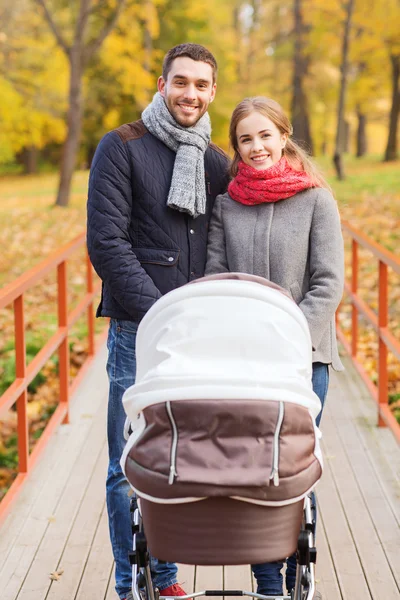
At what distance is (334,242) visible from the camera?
136 inches

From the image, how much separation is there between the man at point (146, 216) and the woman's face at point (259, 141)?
0.68 ft

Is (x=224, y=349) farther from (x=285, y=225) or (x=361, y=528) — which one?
(x=361, y=528)

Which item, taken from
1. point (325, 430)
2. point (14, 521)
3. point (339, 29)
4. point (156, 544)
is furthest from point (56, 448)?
point (339, 29)

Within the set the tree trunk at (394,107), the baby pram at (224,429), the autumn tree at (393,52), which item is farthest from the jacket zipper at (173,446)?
the tree trunk at (394,107)

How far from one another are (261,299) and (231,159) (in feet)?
4.18

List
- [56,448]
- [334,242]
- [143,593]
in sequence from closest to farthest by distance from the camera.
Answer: [143,593]
[334,242]
[56,448]

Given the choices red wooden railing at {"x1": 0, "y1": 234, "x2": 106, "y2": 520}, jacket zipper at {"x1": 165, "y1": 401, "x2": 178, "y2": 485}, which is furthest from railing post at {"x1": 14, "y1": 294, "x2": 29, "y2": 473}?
jacket zipper at {"x1": 165, "y1": 401, "x2": 178, "y2": 485}

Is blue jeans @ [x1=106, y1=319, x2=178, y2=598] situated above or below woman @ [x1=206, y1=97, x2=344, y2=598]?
below

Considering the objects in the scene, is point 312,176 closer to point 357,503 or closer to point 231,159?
point 231,159

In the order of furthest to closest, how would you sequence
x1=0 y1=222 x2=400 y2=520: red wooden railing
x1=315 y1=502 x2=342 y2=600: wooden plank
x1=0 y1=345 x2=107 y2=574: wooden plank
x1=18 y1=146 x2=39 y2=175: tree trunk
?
1. x1=18 y1=146 x2=39 y2=175: tree trunk
2. x1=0 y1=222 x2=400 y2=520: red wooden railing
3. x1=0 y1=345 x2=107 y2=574: wooden plank
4. x1=315 y1=502 x2=342 y2=600: wooden plank

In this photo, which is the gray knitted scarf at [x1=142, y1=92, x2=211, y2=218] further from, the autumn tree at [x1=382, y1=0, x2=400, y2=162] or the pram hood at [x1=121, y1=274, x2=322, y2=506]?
the autumn tree at [x1=382, y1=0, x2=400, y2=162]

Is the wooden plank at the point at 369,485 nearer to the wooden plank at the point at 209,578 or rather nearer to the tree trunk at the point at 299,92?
the wooden plank at the point at 209,578

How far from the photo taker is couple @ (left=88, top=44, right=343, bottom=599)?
11.3ft

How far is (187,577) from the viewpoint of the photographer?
414 centimetres
